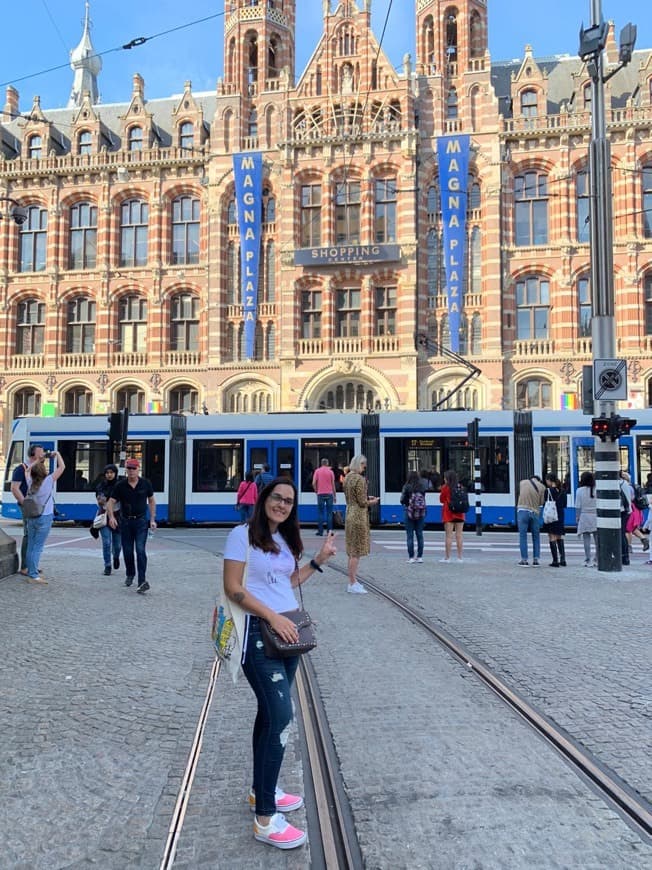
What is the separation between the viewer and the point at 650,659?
5.24m

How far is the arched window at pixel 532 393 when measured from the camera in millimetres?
26766

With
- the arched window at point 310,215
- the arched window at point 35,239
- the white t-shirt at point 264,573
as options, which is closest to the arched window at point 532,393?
the arched window at point 310,215

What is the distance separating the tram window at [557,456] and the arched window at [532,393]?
11259mm

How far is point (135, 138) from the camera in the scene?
102 feet

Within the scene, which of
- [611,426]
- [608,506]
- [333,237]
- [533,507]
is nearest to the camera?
[608,506]

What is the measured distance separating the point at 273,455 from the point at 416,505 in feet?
22.6

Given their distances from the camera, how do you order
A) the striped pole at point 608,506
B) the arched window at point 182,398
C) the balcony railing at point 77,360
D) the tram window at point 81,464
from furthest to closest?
the balcony railing at point 77,360 → the arched window at point 182,398 → the tram window at point 81,464 → the striped pole at point 608,506

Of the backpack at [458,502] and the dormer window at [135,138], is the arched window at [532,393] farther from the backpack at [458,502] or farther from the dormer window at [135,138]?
the dormer window at [135,138]

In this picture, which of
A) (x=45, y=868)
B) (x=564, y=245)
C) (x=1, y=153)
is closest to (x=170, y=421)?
(x=45, y=868)

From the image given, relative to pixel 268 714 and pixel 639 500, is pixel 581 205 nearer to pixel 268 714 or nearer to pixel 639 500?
pixel 639 500

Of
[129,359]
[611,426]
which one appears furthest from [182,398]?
[611,426]

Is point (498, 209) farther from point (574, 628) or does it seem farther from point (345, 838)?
point (345, 838)

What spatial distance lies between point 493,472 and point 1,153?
28.2 meters

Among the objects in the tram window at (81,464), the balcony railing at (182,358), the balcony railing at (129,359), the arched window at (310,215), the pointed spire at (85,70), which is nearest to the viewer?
the tram window at (81,464)
